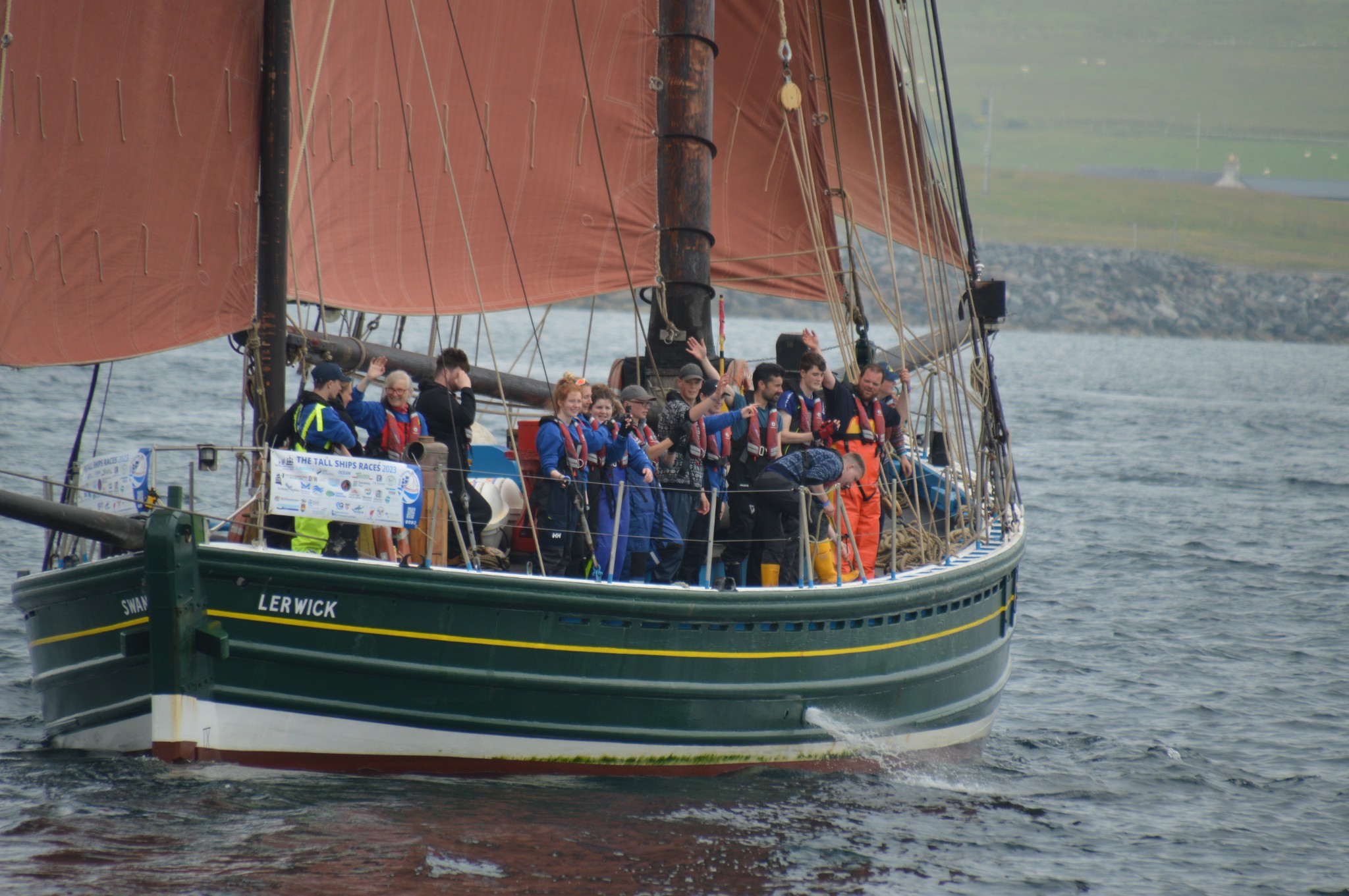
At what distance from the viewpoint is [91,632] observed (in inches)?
420

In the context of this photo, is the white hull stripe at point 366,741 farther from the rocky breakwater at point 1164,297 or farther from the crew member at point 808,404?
the rocky breakwater at point 1164,297

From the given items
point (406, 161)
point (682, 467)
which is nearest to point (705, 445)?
point (682, 467)

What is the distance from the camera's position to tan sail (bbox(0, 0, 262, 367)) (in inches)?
433

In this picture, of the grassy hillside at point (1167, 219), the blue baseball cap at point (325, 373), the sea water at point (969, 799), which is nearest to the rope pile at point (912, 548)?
the sea water at point (969, 799)

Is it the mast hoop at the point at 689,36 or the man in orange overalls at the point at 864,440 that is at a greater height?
the mast hoop at the point at 689,36

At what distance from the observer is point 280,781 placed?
35.0 ft

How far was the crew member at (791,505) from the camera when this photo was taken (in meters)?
11.7

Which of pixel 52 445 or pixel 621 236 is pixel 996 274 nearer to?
pixel 52 445

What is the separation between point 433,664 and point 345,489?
1393mm

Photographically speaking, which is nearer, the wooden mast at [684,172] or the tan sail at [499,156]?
the tan sail at [499,156]

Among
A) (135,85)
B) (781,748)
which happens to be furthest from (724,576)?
(135,85)

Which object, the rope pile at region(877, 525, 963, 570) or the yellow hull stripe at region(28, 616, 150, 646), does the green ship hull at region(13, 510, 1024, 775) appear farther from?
the rope pile at region(877, 525, 963, 570)

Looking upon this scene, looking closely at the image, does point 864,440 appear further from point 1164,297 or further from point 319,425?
point 1164,297

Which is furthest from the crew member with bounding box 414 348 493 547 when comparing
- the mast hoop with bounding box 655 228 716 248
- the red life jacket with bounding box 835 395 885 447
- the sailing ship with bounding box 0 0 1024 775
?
the mast hoop with bounding box 655 228 716 248
